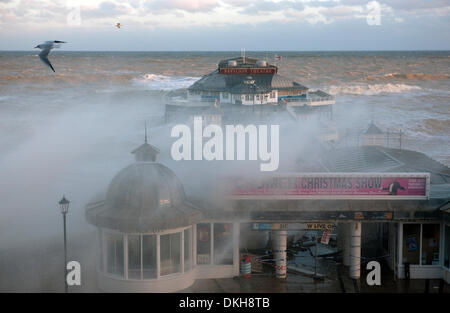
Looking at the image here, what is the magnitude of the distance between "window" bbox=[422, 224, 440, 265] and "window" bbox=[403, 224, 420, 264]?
166mm

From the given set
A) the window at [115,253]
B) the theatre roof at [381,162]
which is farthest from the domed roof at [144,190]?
the theatre roof at [381,162]

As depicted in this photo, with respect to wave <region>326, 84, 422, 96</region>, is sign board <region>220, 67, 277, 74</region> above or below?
above

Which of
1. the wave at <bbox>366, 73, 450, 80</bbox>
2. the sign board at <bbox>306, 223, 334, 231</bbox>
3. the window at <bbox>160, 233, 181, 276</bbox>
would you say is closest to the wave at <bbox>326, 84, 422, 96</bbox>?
the wave at <bbox>366, 73, 450, 80</bbox>

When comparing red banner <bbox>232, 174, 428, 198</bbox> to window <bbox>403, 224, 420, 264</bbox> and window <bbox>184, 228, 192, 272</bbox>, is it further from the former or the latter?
window <bbox>184, 228, 192, 272</bbox>

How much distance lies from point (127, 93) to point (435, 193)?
102754mm

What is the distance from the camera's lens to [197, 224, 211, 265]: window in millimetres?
17844

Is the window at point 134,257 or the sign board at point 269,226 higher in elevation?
the sign board at point 269,226

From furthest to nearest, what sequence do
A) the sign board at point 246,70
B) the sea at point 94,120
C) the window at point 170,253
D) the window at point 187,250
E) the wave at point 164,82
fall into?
the wave at point 164,82
the sign board at point 246,70
the sea at point 94,120
the window at point 187,250
the window at point 170,253

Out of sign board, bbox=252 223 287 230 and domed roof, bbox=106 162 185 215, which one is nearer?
domed roof, bbox=106 162 185 215

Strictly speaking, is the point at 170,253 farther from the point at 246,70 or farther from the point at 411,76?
the point at 411,76

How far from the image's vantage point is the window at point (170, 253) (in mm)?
16547

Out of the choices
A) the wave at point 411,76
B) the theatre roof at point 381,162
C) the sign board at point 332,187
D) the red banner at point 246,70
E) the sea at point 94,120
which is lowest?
the sea at point 94,120

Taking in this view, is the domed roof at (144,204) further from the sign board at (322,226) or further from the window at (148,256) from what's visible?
the sign board at (322,226)

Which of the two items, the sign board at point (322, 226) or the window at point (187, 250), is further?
the sign board at point (322, 226)
